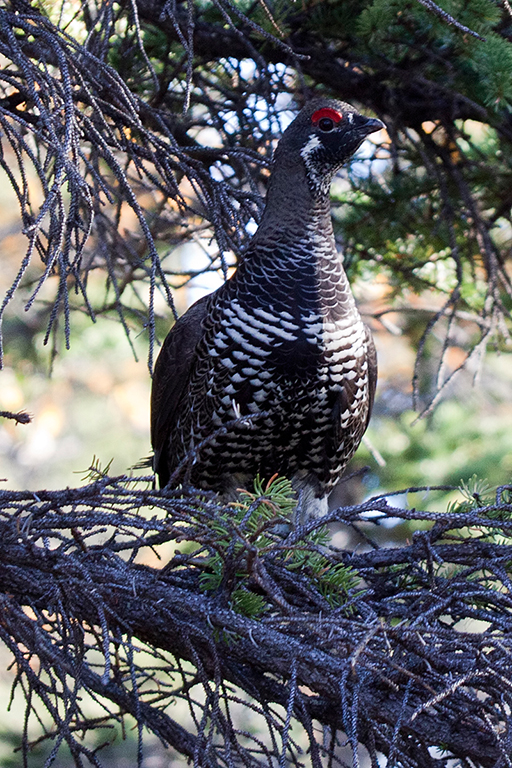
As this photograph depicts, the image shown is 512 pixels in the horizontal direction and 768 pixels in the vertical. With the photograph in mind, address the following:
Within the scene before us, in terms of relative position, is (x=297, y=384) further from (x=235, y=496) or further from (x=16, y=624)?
(x=16, y=624)

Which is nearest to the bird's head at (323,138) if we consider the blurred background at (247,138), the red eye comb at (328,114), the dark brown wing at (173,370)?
the red eye comb at (328,114)

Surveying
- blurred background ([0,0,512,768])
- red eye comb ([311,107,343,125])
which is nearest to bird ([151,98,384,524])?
red eye comb ([311,107,343,125])

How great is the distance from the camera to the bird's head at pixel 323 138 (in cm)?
309

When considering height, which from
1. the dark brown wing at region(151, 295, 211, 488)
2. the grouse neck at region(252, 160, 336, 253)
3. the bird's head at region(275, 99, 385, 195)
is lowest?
the dark brown wing at region(151, 295, 211, 488)

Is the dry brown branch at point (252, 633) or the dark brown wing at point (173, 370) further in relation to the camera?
the dark brown wing at point (173, 370)

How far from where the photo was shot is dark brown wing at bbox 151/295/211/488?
131 inches

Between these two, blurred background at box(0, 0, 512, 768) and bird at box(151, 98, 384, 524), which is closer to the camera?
blurred background at box(0, 0, 512, 768)

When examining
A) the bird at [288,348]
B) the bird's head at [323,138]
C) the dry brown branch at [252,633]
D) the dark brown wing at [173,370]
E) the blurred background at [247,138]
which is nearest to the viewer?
the dry brown branch at [252,633]

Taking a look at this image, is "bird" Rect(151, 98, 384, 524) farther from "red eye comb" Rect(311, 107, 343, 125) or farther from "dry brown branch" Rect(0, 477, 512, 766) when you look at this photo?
"dry brown branch" Rect(0, 477, 512, 766)

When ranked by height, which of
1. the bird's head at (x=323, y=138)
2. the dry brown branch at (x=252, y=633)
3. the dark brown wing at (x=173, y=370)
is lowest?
the dry brown branch at (x=252, y=633)

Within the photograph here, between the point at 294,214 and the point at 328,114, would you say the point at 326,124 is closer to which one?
the point at 328,114

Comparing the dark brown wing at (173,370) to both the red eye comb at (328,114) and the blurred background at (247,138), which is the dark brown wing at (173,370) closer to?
the blurred background at (247,138)

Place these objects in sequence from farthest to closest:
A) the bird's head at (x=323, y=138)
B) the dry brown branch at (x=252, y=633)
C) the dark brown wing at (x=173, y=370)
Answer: the dark brown wing at (x=173, y=370) → the bird's head at (x=323, y=138) → the dry brown branch at (x=252, y=633)

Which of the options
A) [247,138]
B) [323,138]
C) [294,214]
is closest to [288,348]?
[294,214]
